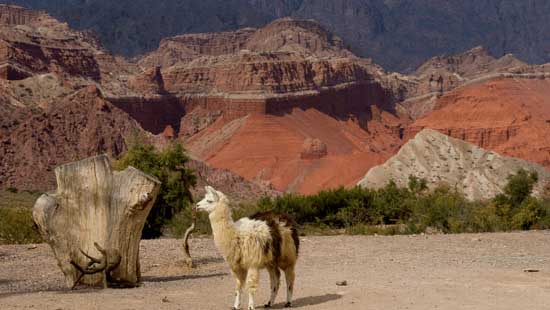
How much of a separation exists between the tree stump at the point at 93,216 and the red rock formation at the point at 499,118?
7595 centimetres

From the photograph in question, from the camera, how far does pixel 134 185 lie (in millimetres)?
17109

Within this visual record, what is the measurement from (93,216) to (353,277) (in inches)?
176

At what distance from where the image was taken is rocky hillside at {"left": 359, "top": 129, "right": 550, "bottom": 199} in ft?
142

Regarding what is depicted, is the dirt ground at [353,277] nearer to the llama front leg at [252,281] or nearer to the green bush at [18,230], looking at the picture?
the llama front leg at [252,281]

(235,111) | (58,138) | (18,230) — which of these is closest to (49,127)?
(58,138)

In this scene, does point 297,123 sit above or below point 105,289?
above

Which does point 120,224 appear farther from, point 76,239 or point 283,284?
point 283,284

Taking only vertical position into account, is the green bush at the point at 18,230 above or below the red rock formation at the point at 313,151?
below

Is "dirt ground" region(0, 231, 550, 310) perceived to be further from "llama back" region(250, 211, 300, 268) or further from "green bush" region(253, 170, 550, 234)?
"green bush" region(253, 170, 550, 234)

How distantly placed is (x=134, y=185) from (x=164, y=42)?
551 feet

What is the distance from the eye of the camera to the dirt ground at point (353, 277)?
50.1 feet

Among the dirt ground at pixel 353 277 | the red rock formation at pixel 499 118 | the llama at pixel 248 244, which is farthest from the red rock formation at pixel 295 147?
the llama at pixel 248 244

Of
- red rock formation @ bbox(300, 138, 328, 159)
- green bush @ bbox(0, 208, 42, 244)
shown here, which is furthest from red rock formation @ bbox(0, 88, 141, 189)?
green bush @ bbox(0, 208, 42, 244)

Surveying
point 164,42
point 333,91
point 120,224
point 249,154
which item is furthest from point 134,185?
point 164,42
